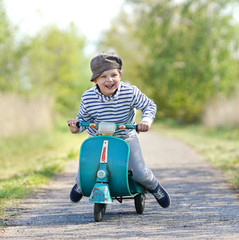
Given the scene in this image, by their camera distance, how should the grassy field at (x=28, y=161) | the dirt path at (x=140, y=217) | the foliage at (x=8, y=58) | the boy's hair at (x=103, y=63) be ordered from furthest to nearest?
1. the foliage at (x=8, y=58)
2. the grassy field at (x=28, y=161)
3. the boy's hair at (x=103, y=63)
4. the dirt path at (x=140, y=217)

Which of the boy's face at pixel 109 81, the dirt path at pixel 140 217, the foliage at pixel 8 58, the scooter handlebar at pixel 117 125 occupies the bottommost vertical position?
the dirt path at pixel 140 217

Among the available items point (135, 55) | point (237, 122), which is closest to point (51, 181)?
point (237, 122)

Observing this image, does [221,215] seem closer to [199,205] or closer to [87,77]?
[199,205]

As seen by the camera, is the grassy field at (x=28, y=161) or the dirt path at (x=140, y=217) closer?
the dirt path at (x=140, y=217)

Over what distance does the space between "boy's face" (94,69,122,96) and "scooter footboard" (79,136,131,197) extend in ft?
1.42

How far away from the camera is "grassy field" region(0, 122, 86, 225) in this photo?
585 cm

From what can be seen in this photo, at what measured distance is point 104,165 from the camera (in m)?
4.21

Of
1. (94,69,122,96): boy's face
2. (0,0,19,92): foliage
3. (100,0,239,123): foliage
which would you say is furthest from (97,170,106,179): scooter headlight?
(100,0,239,123): foliage

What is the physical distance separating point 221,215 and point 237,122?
13.4 meters

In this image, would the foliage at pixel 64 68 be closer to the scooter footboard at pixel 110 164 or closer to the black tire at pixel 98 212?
the scooter footboard at pixel 110 164

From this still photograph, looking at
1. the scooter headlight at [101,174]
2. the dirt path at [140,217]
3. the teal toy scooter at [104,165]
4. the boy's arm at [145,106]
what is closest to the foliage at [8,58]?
the dirt path at [140,217]

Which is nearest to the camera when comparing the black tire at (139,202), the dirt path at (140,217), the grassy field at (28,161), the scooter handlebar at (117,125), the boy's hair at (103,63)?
the dirt path at (140,217)

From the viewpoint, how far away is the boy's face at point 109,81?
4270 millimetres

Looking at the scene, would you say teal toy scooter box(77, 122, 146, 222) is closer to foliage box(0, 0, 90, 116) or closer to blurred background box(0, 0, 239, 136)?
blurred background box(0, 0, 239, 136)
